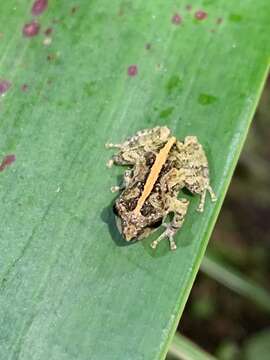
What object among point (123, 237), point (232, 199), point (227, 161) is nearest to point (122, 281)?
point (123, 237)

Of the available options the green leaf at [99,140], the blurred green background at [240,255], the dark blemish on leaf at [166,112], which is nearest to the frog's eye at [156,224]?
the green leaf at [99,140]

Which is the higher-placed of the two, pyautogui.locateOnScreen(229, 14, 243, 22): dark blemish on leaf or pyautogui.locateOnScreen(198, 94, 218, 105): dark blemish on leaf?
pyautogui.locateOnScreen(229, 14, 243, 22): dark blemish on leaf

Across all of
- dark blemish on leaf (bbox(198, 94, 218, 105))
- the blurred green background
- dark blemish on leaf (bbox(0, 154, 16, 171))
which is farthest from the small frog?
the blurred green background

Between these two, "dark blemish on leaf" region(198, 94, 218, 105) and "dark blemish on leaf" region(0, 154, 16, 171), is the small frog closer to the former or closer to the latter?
"dark blemish on leaf" region(198, 94, 218, 105)

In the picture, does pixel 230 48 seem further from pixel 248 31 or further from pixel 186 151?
pixel 186 151

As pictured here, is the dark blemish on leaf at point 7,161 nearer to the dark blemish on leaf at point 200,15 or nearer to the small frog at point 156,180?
the small frog at point 156,180

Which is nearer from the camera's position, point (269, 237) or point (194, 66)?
point (194, 66)

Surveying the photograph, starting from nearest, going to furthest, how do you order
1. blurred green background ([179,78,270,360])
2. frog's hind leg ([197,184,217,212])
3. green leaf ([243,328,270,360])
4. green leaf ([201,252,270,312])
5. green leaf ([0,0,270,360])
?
green leaf ([0,0,270,360]), frog's hind leg ([197,184,217,212]), green leaf ([201,252,270,312]), green leaf ([243,328,270,360]), blurred green background ([179,78,270,360])
